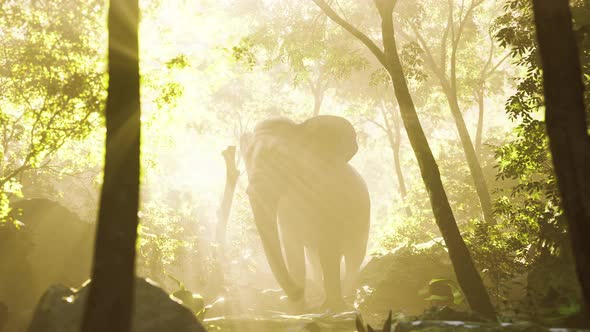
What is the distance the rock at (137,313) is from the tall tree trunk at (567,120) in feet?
12.8

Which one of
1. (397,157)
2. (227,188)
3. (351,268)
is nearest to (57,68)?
(351,268)

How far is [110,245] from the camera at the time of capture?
439cm

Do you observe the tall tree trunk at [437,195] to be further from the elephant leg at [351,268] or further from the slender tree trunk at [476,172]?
the elephant leg at [351,268]

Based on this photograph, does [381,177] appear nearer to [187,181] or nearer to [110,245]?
[187,181]

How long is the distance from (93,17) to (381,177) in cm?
5710

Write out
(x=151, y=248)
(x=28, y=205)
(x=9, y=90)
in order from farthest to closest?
1. (x=151, y=248)
2. (x=28, y=205)
3. (x=9, y=90)

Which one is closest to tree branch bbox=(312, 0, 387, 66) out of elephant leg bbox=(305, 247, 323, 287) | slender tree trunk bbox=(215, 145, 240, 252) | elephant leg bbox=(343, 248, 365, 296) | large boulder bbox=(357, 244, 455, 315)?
large boulder bbox=(357, 244, 455, 315)

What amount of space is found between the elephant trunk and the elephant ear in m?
1.99

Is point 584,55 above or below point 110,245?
above

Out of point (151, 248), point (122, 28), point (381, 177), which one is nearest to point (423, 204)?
point (151, 248)

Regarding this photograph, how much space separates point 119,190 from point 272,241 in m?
8.60

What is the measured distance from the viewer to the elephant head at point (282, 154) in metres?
13.3

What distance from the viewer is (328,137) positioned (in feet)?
46.6

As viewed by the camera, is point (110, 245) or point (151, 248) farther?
point (151, 248)
